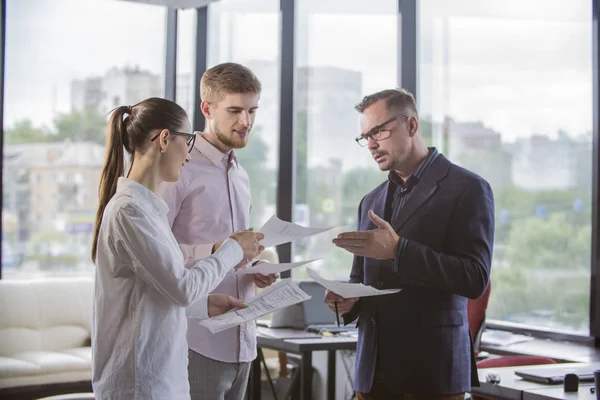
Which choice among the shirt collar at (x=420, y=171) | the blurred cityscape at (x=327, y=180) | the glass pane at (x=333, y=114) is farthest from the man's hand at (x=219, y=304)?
the glass pane at (x=333, y=114)

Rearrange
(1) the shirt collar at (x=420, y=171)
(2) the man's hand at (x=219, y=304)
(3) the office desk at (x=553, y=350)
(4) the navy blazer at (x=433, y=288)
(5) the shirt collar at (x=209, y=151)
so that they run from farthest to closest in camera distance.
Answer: (3) the office desk at (x=553, y=350), (5) the shirt collar at (x=209, y=151), (1) the shirt collar at (x=420, y=171), (2) the man's hand at (x=219, y=304), (4) the navy blazer at (x=433, y=288)

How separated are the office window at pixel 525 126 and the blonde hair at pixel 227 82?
112 inches

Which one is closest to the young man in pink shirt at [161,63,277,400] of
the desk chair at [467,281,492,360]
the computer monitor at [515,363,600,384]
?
the computer monitor at [515,363,600,384]

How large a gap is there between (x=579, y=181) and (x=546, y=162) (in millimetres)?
273

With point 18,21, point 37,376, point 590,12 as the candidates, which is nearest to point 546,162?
point 590,12

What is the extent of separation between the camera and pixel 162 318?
1930 millimetres

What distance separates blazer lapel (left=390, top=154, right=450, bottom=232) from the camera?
2.44m

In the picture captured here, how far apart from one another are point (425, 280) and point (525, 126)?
3.04m

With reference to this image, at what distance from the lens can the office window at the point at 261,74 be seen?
235 inches

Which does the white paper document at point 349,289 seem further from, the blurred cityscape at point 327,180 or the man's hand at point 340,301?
the blurred cityscape at point 327,180

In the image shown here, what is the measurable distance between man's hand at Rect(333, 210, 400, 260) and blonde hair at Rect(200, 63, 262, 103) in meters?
0.65

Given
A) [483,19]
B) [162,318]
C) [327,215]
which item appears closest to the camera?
[162,318]

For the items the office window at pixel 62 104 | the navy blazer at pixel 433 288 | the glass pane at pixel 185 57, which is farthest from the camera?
the glass pane at pixel 185 57

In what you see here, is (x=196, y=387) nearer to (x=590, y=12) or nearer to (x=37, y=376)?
(x=37, y=376)
